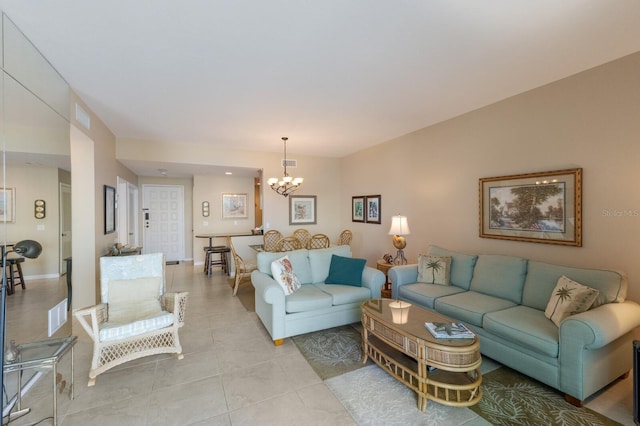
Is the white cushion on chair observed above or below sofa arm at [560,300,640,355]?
below

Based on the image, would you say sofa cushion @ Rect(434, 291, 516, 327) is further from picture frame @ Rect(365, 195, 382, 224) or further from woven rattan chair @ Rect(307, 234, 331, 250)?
woven rattan chair @ Rect(307, 234, 331, 250)

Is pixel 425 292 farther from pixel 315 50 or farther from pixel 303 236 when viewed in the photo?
pixel 303 236

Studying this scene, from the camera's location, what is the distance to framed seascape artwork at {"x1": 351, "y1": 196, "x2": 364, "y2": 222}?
20.1 ft

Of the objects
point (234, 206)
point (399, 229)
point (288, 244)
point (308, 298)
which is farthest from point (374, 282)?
point (234, 206)

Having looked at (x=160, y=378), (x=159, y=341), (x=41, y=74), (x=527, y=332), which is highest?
(x=41, y=74)

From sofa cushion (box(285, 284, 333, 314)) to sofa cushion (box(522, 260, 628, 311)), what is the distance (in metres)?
2.01

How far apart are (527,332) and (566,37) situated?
232 cm

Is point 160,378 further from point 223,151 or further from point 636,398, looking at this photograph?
point 223,151

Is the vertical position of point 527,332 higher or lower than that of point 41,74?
lower

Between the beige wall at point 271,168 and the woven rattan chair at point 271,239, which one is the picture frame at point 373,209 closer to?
the beige wall at point 271,168

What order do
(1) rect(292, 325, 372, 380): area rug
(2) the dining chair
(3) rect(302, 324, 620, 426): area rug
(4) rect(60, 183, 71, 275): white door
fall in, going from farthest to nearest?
(2) the dining chair, (4) rect(60, 183, 71, 275): white door, (1) rect(292, 325, 372, 380): area rug, (3) rect(302, 324, 620, 426): area rug

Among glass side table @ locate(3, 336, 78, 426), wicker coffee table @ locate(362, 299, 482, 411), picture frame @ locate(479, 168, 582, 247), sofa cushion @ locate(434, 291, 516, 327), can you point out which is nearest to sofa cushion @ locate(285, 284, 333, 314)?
wicker coffee table @ locate(362, 299, 482, 411)

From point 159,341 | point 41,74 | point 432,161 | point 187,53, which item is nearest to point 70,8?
point 187,53

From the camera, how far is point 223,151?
225 inches
